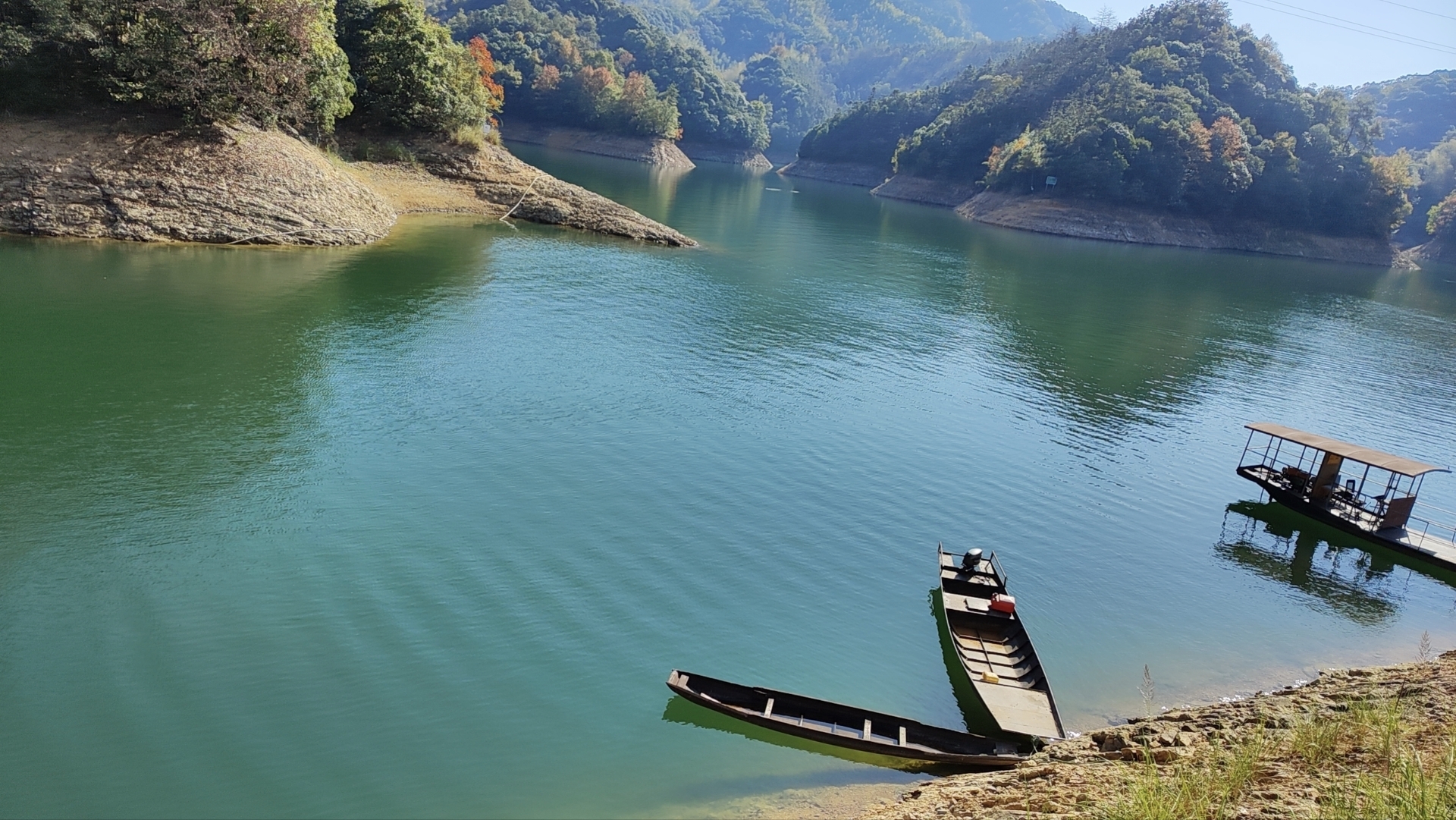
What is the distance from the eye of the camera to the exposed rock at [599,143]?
145 m

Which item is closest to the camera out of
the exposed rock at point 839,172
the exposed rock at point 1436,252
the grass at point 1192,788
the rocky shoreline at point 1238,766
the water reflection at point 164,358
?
the grass at point 1192,788

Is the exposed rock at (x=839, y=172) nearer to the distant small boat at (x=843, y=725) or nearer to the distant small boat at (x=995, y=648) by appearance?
the distant small boat at (x=995, y=648)

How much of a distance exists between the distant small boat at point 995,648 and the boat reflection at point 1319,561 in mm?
9926

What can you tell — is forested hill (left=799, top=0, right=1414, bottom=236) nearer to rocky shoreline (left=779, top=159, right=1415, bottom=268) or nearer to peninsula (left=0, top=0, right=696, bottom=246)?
rocky shoreline (left=779, top=159, right=1415, bottom=268)

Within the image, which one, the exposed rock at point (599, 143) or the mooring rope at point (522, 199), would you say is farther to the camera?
the exposed rock at point (599, 143)

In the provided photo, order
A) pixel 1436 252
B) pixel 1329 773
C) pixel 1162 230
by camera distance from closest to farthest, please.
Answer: pixel 1329 773, pixel 1162 230, pixel 1436 252

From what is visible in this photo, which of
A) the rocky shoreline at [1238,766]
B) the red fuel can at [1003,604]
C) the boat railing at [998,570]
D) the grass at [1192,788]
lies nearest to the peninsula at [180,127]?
the boat railing at [998,570]

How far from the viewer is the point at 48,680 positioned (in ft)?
41.8

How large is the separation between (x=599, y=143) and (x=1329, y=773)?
488 feet

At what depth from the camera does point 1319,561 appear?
1008 inches

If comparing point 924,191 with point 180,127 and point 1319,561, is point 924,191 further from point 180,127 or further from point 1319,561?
point 1319,561

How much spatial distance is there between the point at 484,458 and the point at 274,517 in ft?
17.5

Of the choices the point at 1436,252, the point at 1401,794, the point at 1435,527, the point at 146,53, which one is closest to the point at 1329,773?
the point at 1401,794

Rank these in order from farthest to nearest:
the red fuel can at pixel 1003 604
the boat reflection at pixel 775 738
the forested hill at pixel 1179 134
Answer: the forested hill at pixel 1179 134 < the red fuel can at pixel 1003 604 < the boat reflection at pixel 775 738
